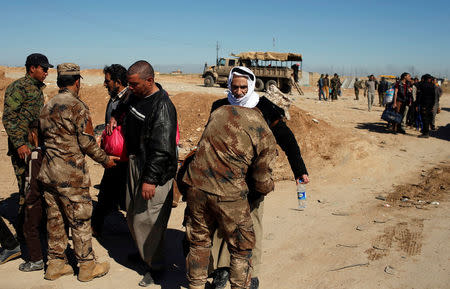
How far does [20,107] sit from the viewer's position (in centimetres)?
375

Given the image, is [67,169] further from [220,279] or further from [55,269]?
[220,279]

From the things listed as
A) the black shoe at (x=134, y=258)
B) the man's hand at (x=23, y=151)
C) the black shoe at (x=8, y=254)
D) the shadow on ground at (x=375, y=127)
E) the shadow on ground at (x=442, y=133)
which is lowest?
the black shoe at (x=134, y=258)

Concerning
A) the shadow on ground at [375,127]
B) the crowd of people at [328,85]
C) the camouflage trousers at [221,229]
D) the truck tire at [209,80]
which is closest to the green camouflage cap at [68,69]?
the camouflage trousers at [221,229]

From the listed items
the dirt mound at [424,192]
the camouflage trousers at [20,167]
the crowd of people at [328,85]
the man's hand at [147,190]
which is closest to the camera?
the man's hand at [147,190]

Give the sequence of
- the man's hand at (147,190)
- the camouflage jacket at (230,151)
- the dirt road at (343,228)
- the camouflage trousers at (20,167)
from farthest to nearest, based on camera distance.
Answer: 1. the camouflage trousers at (20,167)
2. the dirt road at (343,228)
3. the man's hand at (147,190)
4. the camouflage jacket at (230,151)

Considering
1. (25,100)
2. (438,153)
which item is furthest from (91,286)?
(438,153)

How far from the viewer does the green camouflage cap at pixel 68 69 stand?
122 inches

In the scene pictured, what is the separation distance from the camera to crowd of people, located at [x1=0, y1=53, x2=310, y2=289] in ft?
8.05

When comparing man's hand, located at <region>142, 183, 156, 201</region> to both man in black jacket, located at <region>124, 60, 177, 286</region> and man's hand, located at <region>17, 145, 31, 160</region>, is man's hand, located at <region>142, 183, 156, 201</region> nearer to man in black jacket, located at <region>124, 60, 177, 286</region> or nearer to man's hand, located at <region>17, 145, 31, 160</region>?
man in black jacket, located at <region>124, 60, 177, 286</region>

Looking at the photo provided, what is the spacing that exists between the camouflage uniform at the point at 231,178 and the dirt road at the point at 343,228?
2.95 feet

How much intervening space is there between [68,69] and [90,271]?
1805mm

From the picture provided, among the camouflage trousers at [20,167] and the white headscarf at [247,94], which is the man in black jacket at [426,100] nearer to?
the white headscarf at [247,94]

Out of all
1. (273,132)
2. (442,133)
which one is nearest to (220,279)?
(273,132)

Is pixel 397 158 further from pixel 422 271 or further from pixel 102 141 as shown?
pixel 102 141
